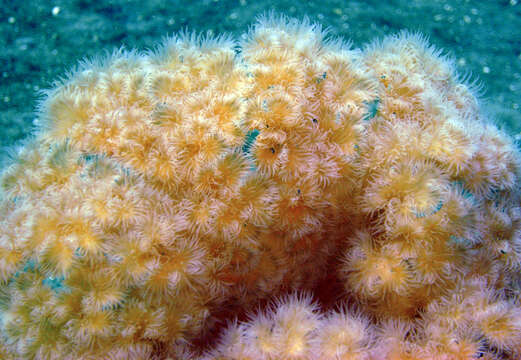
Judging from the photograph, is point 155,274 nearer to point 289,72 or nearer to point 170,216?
point 170,216

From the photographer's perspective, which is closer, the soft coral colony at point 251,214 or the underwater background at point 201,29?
the soft coral colony at point 251,214

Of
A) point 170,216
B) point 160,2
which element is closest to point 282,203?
point 170,216

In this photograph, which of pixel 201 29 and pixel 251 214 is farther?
pixel 201 29

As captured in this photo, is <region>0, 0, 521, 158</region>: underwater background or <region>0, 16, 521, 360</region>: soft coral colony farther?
<region>0, 0, 521, 158</region>: underwater background
